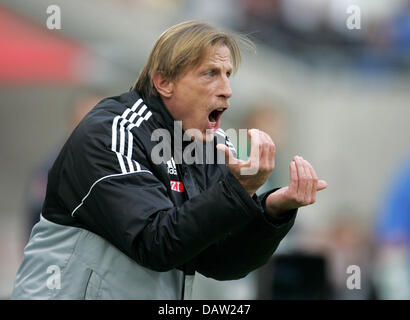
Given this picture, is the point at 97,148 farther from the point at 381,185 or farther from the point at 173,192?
the point at 381,185

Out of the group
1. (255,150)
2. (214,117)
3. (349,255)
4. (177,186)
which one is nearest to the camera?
(255,150)

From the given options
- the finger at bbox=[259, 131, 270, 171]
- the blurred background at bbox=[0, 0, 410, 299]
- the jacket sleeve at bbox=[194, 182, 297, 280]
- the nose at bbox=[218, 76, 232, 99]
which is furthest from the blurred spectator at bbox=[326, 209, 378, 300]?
the finger at bbox=[259, 131, 270, 171]

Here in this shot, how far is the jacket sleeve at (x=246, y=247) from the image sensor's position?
3359mm

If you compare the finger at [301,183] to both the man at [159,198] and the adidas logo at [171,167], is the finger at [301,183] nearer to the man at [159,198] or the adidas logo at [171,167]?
the man at [159,198]

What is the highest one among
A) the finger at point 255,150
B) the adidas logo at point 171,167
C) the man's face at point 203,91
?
the man's face at point 203,91

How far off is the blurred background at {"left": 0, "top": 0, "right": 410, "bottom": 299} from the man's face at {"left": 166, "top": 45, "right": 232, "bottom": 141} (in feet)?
9.98

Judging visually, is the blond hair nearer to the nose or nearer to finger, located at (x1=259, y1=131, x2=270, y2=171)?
the nose

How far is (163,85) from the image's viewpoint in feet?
11.5

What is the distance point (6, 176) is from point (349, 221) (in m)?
5.36

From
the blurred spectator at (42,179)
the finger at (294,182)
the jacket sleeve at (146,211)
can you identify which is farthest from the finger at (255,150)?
the blurred spectator at (42,179)

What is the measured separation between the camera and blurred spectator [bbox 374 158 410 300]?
674 centimetres

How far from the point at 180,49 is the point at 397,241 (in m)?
4.04

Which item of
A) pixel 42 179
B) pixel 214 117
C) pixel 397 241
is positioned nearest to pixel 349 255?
pixel 397 241

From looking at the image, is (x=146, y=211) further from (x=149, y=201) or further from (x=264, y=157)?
(x=264, y=157)
